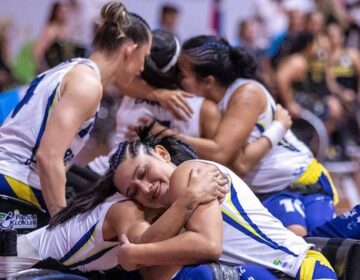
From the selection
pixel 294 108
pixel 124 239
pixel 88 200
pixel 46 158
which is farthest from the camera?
pixel 294 108

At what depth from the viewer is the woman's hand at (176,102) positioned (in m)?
4.04

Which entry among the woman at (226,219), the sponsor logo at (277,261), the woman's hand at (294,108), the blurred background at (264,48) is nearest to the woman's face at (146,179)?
the woman at (226,219)

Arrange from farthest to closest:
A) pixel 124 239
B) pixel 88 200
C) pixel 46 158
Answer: pixel 46 158 < pixel 88 200 < pixel 124 239

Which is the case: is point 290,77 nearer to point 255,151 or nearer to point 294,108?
point 294,108

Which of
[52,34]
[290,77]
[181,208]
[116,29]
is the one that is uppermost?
[116,29]

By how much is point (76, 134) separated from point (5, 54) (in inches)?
230

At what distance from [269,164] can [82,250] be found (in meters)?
1.30

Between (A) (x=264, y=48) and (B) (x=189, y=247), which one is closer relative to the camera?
(B) (x=189, y=247)

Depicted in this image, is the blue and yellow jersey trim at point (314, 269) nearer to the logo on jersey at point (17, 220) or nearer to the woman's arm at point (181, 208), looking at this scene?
the woman's arm at point (181, 208)

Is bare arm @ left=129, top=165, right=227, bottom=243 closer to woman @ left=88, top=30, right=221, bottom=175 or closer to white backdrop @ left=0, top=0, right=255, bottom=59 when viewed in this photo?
woman @ left=88, top=30, right=221, bottom=175

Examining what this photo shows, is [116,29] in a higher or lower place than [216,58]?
higher

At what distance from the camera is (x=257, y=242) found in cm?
295

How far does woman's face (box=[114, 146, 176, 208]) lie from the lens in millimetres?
2934

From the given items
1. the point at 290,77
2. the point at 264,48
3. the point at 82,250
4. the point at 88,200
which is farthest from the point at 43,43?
the point at 82,250
